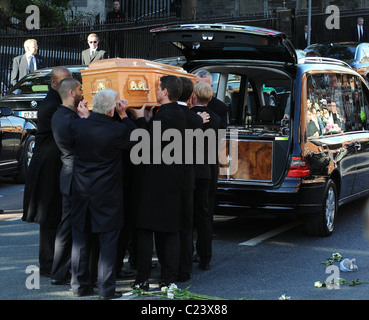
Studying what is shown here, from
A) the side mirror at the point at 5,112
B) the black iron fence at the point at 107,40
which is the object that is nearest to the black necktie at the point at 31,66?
the black iron fence at the point at 107,40

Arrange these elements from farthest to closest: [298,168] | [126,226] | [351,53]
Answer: [351,53], [298,168], [126,226]

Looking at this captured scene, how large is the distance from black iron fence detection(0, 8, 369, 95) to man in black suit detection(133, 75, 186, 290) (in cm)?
1200

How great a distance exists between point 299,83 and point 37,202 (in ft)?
11.3

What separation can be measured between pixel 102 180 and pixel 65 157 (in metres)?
0.59

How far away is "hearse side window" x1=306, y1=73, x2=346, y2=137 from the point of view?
9438mm

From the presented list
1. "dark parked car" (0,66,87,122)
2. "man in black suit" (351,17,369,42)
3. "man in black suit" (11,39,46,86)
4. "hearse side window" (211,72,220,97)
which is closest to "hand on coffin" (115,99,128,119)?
"hearse side window" (211,72,220,97)

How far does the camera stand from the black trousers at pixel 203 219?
7.87 meters

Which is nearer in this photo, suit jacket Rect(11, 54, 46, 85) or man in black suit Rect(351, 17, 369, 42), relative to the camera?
suit jacket Rect(11, 54, 46, 85)

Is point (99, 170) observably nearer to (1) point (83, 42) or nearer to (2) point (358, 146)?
(2) point (358, 146)

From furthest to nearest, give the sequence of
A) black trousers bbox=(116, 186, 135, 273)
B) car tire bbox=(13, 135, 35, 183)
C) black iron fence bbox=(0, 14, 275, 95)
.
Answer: black iron fence bbox=(0, 14, 275, 95)
car tire bbox=(13, 135, 35, 183)
black trousers bbox=(116, 186, 135, 273)

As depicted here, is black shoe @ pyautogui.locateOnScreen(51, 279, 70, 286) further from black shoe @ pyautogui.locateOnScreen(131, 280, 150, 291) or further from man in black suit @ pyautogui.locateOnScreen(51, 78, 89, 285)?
black shoe @ pyautogui.locateOnScreen(131, 280, 150, 291)

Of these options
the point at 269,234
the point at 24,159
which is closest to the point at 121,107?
the point at 269,234

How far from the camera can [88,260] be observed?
702 cm

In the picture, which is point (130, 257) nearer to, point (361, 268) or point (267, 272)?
point (267, 272)
